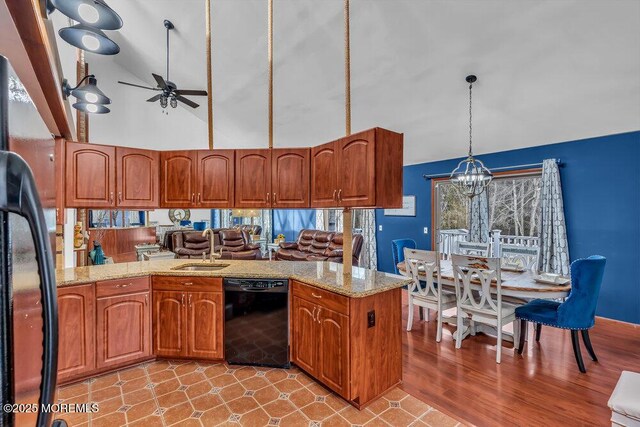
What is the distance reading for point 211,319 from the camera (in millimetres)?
2795

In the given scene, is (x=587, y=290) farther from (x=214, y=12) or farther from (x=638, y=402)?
(x=214, y=12)

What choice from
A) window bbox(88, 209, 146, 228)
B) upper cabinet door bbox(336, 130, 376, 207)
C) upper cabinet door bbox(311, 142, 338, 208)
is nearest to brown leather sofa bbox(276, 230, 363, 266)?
upper cabinet door bbox(311, 142, 338, 208)

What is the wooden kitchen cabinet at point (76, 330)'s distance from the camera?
97.0 inches

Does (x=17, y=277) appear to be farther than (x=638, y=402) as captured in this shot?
No

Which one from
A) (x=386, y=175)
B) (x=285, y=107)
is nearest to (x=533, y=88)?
(x=386, y=175)

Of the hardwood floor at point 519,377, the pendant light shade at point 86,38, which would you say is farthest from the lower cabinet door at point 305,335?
the pendant light shade at point 86,38

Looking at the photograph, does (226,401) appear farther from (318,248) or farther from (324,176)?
(318,248)

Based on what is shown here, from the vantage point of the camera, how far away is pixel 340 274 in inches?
108

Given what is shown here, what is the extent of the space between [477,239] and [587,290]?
2845 mm

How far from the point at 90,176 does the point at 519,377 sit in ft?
14.2

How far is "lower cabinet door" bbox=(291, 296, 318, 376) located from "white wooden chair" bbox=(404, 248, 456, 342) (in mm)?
1482

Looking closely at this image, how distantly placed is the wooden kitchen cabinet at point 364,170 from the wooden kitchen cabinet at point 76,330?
7.15 ft

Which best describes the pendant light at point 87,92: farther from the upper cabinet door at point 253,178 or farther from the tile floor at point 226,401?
the tile floor at point 226,401

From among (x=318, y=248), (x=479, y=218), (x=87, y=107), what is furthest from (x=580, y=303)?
(x=87, y=107)
